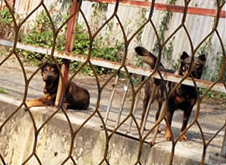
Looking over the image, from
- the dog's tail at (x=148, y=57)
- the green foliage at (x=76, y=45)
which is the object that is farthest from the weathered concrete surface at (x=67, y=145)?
the green foliage at (x=76, y=45)

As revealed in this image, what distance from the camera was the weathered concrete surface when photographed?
416 cm

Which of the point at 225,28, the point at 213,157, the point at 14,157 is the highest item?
the point at 225,28

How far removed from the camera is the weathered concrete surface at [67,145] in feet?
13.6

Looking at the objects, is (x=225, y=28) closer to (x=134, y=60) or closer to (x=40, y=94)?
(x=134, y=60)

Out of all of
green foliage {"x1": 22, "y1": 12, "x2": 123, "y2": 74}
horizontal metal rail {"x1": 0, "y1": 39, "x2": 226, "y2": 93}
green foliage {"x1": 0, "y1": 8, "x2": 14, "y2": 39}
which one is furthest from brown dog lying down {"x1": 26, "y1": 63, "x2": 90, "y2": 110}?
green foliage {"x1": 0, "y1": 8, "x2": 14, "y2": 39}

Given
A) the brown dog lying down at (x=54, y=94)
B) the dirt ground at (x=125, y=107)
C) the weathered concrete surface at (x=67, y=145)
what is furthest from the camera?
the brown dog lying down at (x=54, y=94)

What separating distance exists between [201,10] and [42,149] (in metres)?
1.80

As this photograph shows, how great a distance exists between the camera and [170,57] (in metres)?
11.1

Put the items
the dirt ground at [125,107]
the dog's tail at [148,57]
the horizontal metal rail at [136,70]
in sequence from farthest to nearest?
the dirt ground at [125,107] → the dog's tail at [148,57] → the horizontal metal rail at [136,70]

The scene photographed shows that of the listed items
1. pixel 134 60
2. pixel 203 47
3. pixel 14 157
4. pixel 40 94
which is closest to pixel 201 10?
pixel 14 157

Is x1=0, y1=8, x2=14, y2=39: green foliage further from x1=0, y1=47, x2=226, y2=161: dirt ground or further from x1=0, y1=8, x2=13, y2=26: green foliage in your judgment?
x1=0, y1=47, x2=226, y2=161: dirt ground

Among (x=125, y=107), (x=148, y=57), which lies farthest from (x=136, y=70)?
(x=125, y=107)

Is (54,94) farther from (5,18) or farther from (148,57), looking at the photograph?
(5,18)

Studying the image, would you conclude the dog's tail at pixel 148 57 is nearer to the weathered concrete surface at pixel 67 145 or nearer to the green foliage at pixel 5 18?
the weathered concrete surface at pixel 67 145
